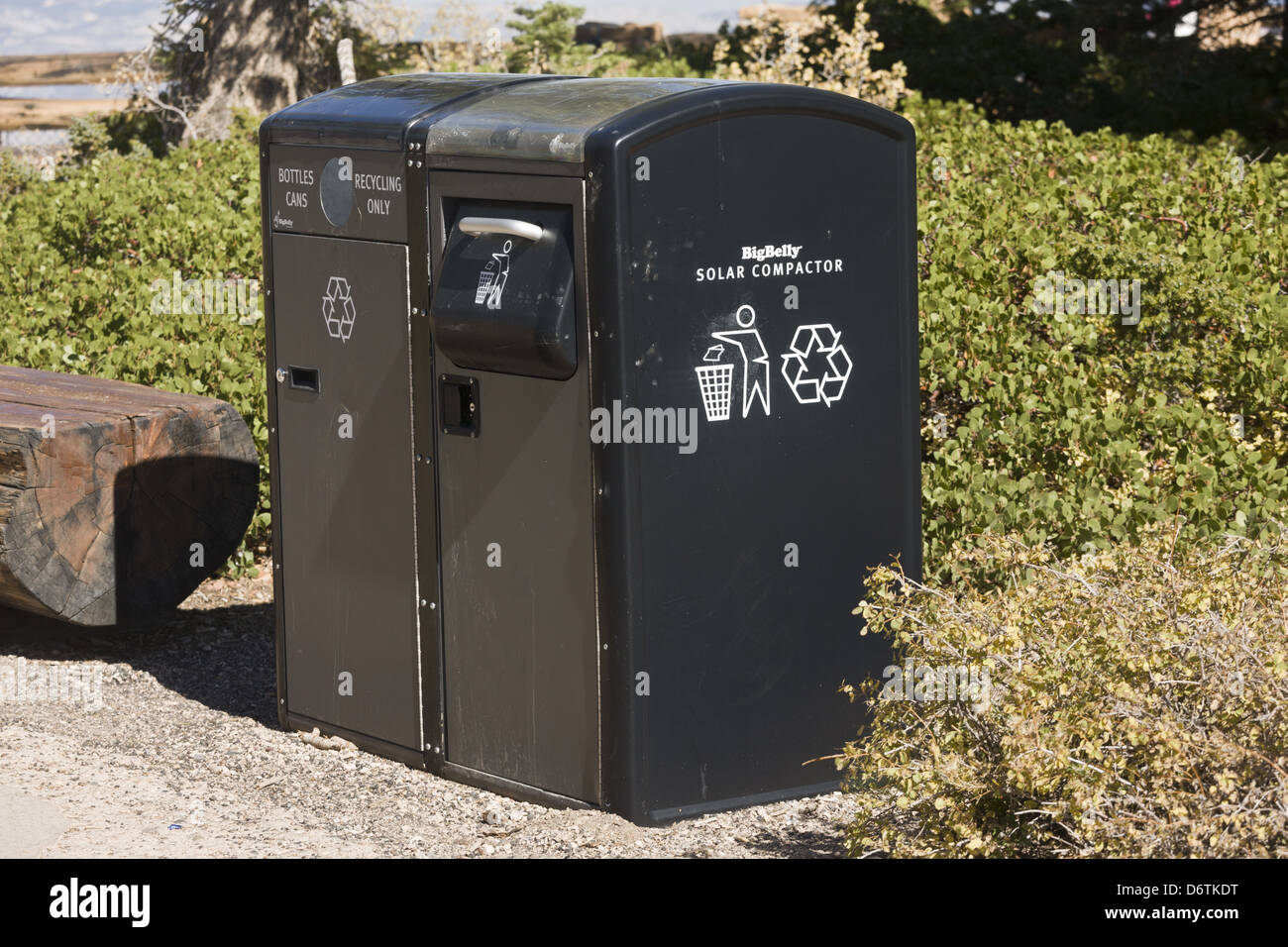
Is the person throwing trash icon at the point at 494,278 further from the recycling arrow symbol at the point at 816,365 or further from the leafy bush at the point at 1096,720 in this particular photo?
the leafy bush at the point at 1096,720

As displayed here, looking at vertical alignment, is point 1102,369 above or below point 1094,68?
below

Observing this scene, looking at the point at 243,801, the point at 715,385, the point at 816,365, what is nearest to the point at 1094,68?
the point at 816,365

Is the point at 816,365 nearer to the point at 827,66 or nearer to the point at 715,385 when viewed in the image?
the point at 715,385

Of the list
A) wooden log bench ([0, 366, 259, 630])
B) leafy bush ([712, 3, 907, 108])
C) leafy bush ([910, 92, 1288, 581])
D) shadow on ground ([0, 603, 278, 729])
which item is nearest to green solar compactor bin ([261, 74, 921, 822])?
leafy bush ([910, 92, 1288, 581])

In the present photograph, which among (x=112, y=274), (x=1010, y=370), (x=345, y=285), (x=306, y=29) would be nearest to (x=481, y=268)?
(x=345, y=285)

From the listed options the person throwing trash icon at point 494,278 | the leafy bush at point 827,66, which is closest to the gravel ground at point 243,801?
the person throwing trash icon at point 494,278

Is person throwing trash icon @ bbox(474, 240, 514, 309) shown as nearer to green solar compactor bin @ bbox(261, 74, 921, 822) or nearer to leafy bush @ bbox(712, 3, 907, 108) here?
green solar compactor bin @ bbox(261, 74, 921, 822)

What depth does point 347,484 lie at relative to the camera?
517 centimetres

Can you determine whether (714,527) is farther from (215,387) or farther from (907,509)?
(215,387)

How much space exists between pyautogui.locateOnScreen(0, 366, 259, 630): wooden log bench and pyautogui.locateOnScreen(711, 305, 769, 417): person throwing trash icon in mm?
2748

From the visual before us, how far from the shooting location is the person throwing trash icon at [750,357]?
4.52 metres

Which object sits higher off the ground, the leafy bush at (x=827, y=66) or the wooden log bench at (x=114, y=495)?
the leafy bush at (x=827, y=66)

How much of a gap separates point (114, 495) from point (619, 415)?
8.90 ft

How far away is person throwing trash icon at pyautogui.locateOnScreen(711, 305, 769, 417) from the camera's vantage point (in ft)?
14.8
